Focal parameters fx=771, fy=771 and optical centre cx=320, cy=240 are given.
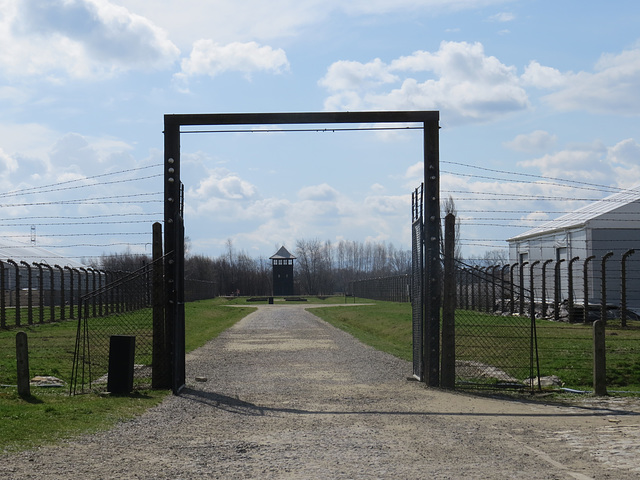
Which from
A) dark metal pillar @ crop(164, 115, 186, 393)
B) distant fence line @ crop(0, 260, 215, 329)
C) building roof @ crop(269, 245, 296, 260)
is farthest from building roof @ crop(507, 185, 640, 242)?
building roof @ crop(269, 245, 296, 260)

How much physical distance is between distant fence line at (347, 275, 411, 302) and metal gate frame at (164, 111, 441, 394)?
1260 inches

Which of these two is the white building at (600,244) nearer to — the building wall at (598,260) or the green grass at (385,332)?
the building wall at (598,260)

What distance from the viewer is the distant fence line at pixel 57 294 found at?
25.6m

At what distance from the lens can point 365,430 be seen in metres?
8.33

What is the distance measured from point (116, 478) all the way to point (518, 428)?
4.45 meters

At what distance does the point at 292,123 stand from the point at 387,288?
49.1m

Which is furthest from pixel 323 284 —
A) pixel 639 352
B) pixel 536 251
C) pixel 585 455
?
pixel 585 455

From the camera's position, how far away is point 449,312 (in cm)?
1221

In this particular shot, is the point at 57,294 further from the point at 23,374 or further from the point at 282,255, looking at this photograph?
the point at 282,255

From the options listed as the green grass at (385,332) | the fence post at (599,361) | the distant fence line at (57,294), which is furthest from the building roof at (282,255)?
the fence post at (599,361)

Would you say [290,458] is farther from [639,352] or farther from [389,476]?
[639,352]

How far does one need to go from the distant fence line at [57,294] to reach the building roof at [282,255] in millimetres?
22200

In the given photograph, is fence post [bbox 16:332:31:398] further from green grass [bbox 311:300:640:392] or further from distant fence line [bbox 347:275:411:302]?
distant fence line [bbox 347:275:411:302]

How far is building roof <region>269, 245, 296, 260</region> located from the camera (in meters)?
97.1
